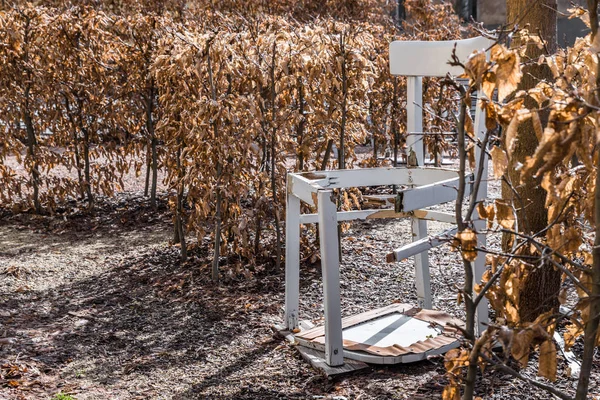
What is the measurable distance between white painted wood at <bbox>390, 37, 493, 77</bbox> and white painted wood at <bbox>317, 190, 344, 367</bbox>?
1.03 meters

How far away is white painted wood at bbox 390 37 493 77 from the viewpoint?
4129 millimetres

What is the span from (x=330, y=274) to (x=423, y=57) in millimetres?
1346

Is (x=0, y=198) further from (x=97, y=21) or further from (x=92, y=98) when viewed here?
(x=97, y=21)

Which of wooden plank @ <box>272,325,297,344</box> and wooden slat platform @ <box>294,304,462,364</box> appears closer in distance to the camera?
wooden slat platform @ <box>294,304,462,364</box>

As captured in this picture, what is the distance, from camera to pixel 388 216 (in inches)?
161

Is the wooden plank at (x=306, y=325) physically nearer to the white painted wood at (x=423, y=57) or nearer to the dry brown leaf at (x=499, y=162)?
the white painted wood at (x=423, y=57)

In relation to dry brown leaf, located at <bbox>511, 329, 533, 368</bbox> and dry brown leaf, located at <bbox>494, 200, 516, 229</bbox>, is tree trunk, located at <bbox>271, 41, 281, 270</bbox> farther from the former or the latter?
dry brown leaf, located at <bbox>511, 329, 533, 368</bbox>

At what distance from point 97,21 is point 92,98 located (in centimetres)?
74

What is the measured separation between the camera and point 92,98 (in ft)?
24.7

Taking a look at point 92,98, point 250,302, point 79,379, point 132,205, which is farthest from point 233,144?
point 132,205

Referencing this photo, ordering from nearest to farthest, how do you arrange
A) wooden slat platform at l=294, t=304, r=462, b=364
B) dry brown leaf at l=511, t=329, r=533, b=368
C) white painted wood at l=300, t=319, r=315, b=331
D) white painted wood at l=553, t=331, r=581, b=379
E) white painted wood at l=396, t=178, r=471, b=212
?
dry brown leaf at l=511, t=329, r=533, b=368 → white painted wood at l=396, t=178, r=471, b=212 → white painted wood at l=553, t=331, r=581, b=379 → wooden slat platform at l=294, t=304, r=462, b=364 → white painted wood at l=300, t=319, r=315, b=331

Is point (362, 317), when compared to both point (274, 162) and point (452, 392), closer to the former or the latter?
point (274, 162)

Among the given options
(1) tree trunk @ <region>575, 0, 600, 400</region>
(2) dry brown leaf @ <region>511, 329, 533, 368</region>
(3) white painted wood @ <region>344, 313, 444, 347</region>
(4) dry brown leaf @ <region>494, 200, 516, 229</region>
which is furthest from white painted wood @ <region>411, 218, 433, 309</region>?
(2) dry brown leaf @ <region>511, 329, 533, 368</region>

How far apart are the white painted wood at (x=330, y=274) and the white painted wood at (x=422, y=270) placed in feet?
3.32
